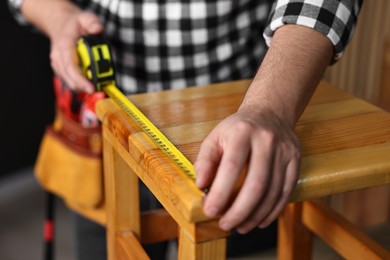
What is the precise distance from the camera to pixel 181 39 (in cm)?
114

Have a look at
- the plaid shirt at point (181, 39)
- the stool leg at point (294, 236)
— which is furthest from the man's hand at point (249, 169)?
the plaid shirt at point (181, 39)

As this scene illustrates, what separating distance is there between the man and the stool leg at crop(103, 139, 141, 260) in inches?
5.7

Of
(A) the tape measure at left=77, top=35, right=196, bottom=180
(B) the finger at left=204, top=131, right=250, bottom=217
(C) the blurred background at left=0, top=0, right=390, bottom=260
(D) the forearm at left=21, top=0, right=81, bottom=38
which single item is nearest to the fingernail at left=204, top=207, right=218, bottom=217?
(B) the finger at left=204, top=131, right=250, bottom=217

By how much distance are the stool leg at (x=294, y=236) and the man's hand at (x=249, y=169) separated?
0.39 m

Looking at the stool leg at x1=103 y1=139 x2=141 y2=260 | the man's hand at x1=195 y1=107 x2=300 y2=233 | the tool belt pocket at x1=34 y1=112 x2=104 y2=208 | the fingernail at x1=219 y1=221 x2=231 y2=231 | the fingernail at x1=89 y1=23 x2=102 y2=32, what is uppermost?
the man's hand at x1=195 y1=107 x2=300 y2=233

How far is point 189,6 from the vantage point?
3.65ft

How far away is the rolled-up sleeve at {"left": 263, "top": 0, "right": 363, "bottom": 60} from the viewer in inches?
31.3

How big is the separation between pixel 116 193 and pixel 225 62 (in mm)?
403

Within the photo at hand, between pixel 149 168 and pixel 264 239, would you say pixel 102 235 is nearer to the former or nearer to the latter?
pixel 264 239

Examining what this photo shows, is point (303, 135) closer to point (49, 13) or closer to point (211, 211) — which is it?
point (211, 211)

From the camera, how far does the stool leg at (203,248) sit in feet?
2.02

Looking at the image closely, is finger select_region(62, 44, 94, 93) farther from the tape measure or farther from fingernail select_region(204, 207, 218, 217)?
fingernail select_region(204, 207, 218, 217)

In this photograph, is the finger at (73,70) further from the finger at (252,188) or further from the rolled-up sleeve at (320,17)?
the finger at (252,188)

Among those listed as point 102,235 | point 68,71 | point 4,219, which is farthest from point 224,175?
point 4,219
